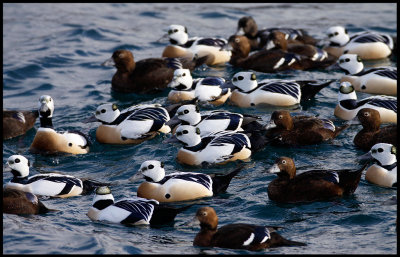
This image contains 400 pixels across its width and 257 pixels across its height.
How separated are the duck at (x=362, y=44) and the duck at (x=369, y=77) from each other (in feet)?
6.91

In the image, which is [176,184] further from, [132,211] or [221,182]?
[132,211]

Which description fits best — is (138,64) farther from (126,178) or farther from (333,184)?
(333,184)

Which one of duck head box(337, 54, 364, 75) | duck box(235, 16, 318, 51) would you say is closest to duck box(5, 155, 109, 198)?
duck head box(337, 54, 364, 75)

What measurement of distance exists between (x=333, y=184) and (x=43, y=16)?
1382cm

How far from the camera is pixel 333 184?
10.3 metres

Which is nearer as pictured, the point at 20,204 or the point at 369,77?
the point at 20,204

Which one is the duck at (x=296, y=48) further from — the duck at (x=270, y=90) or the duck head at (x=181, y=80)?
the duck head at (x=181, y=80)

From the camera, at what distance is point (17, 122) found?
13.8m

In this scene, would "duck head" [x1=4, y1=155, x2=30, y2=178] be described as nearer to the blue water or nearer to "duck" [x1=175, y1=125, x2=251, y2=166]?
the blue water

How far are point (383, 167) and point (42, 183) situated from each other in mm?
4891

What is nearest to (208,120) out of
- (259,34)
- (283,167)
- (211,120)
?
(211,120)

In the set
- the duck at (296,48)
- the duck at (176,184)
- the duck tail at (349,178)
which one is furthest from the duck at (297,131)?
the duck at (296,48)

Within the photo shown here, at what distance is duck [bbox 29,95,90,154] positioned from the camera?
508 inches

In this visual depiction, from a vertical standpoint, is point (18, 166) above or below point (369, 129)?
below
